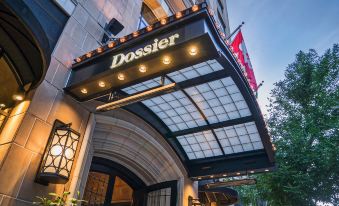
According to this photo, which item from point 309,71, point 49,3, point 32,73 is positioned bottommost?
point 32,73

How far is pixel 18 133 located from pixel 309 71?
19724 mm

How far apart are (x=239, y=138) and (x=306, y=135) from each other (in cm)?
973

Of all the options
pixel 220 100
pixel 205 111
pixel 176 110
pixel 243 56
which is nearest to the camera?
pixel 220 100

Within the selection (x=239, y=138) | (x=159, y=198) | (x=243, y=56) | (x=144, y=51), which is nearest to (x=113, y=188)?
(x=159, y=198)

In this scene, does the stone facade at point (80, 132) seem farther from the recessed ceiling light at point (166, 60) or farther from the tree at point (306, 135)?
the tree at point (306, 135)

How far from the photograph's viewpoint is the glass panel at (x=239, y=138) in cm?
823

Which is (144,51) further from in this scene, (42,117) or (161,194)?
(161,194)

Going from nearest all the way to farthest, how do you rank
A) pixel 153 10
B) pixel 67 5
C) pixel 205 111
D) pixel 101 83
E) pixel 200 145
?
pixel 101 83 < pixel 67 5 < pixel 205 111 < pixel 200 145 < pixel 153 10

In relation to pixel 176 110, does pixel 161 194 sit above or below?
below

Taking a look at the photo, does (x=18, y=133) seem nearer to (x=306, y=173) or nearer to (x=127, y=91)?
(x=127, y=91)

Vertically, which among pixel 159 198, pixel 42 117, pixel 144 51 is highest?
pixel 144 51

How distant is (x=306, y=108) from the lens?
17.8 m

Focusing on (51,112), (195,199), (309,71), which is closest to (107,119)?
(51,112)

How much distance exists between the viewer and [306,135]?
16.0m
